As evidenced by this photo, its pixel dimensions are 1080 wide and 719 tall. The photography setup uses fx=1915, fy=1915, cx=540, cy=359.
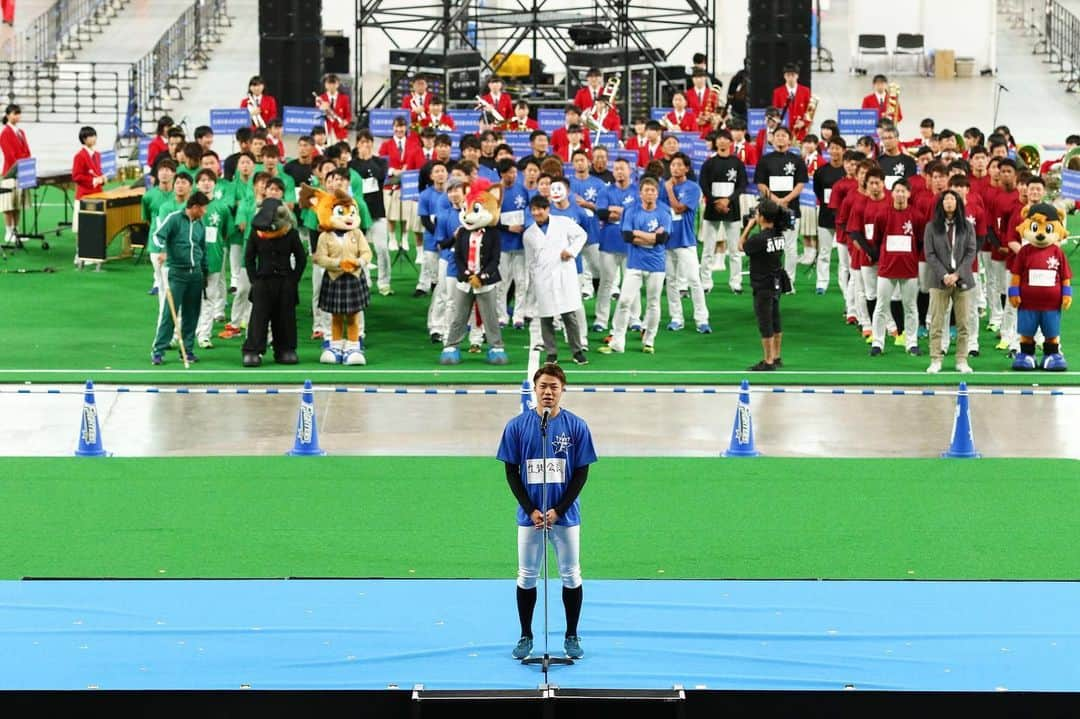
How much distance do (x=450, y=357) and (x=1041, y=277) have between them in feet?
20.2

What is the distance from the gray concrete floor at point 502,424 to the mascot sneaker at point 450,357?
164cm

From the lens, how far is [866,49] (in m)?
45.4

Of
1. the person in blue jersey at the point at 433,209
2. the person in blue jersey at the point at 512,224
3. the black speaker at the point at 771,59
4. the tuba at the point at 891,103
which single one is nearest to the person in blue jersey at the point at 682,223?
the person in blue jersey at the point at 512,224

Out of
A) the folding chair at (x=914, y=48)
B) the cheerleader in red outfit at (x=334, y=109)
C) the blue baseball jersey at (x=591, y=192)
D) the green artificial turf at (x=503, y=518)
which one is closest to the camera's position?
the green artificial turf at (x=503, y=518)

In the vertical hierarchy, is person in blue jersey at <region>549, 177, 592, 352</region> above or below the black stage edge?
above

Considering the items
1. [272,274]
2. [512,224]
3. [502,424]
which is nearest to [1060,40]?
[512,224]

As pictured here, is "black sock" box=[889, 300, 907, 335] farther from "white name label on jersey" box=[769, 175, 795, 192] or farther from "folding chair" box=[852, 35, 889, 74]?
"folding chair" box=[852, 35, 889, 74]

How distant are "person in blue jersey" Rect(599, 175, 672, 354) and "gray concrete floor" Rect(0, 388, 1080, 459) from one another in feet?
7.20

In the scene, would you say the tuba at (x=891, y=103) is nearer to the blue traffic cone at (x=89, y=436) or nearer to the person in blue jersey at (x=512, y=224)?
the person in blue jersey at (x=512, y=224)

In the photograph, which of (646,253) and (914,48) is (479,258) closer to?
(646,253)

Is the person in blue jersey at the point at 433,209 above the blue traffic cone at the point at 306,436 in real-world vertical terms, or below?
above

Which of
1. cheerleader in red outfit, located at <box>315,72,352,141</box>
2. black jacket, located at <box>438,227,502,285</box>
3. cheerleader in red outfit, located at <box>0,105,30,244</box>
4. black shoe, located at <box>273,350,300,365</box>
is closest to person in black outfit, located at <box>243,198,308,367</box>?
black shoe, located at <box>273,350,300,365</box>

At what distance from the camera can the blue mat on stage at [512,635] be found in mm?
10398

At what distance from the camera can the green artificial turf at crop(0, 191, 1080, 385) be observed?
19.5 meters
